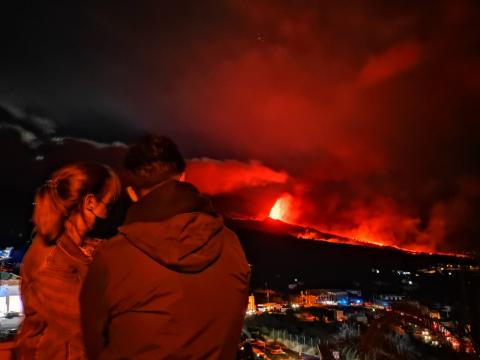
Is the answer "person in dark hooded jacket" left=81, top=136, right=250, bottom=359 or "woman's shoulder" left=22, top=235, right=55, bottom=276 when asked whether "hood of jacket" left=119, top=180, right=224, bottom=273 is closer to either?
"person in dark hooded jacket" left=81, top=136, right=250, bottom=359

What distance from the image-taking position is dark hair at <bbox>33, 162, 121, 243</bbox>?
2.02 m

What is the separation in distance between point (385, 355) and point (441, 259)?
138 feet

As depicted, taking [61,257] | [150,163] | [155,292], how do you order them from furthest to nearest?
[61,257] < [150,163] < [155,292]

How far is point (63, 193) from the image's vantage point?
2027 millimetres

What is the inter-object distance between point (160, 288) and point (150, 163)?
599 mm

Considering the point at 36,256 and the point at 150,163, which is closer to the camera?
the point at 150,163

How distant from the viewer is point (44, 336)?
184cm

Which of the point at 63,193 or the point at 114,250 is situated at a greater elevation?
the point at 63,193

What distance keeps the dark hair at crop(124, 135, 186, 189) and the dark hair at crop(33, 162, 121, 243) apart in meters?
0.42

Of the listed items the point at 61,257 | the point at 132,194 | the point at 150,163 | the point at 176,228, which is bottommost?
the point at 61,257

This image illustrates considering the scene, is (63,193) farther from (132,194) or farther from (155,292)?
(155,292)

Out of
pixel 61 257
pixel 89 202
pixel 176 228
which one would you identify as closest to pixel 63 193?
pixel 89 202

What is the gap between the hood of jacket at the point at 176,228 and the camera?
1.44 meters

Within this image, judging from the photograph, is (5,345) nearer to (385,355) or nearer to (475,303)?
(385,355)
